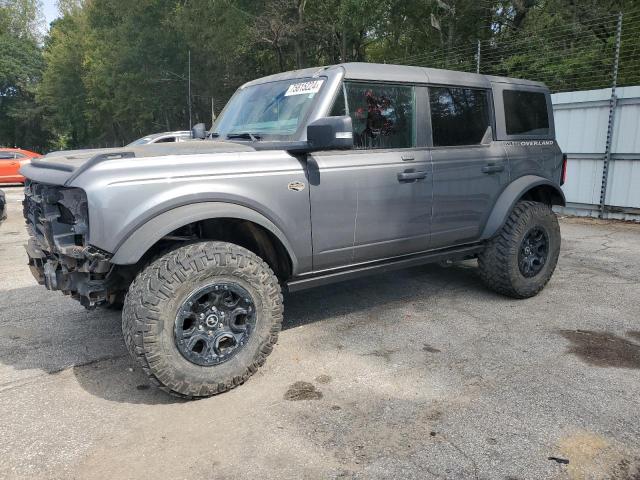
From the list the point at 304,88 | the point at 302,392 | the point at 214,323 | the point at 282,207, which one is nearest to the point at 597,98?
the point at 304,88

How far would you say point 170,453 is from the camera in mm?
2586

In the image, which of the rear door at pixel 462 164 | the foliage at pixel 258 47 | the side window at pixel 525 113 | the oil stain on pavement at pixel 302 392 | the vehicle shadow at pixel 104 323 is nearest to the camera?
the oil stain on pavement at pixel 302 392

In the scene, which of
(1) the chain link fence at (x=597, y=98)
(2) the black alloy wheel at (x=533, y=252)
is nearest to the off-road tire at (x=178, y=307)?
(2) the black alloy wheel at (x=533, y=252)

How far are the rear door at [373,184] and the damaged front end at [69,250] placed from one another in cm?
141

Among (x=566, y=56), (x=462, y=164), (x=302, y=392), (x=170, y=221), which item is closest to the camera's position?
(x=170, y=221)

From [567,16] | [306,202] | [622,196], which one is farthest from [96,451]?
[567,16]

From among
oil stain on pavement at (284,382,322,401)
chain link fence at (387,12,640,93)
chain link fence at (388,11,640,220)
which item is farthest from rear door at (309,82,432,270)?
chain link fence at (387,12,640,93)

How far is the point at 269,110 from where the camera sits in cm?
404

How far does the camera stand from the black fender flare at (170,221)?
2.87 m

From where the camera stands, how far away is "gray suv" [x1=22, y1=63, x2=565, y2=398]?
2.94 meters

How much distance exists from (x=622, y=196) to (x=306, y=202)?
26.4 feet

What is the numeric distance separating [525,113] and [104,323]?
14.2 ft

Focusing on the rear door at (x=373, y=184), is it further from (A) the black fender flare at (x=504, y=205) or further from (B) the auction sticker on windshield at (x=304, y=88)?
(A) the black fender flare at (x=504, y=205)

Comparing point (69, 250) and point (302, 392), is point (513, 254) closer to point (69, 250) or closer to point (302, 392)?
point (302, 392)
